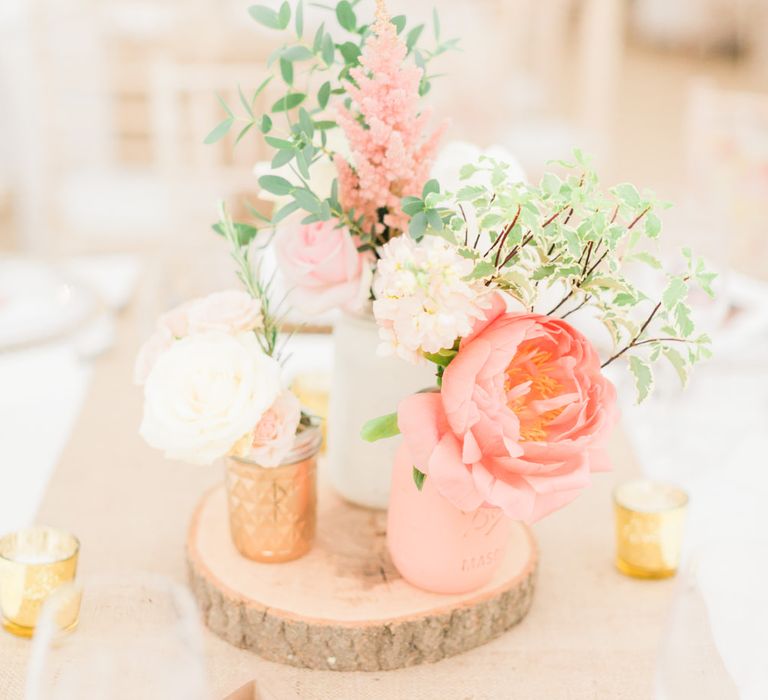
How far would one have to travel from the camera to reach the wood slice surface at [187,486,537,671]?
Answer: 80 centimetres

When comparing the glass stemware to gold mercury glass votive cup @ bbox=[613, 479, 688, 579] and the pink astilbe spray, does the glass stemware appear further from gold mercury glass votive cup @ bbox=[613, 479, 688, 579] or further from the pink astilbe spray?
gold mercury glass votive cup @ bbox=[613, 479, 688, 579]

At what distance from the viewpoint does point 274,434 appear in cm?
76

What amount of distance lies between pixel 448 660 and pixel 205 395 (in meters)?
0.31

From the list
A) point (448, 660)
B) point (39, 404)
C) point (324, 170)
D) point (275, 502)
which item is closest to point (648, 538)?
point (448, 660)

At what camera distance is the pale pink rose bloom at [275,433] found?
29.9 inches

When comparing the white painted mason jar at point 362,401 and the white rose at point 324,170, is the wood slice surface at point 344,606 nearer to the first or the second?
the white painted mason jar at point 362,401

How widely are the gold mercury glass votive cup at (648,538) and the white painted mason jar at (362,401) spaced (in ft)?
0.76

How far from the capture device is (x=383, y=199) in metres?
0.78

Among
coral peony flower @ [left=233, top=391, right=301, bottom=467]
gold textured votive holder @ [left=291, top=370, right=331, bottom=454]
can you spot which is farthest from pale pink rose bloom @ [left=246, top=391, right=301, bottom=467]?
gold textured votive holder @ [left=291, top=370, right=331, bottom=454]

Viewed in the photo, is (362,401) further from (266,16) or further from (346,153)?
(266,16)

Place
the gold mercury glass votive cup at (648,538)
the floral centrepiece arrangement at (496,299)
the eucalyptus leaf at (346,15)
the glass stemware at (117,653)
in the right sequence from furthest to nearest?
the gold mercury glass votive cup at (648,538) → the eucalyptus leaf at (346,15) → the floral centrepiece arrangement at (496,299) → the glass stemware at (117,653)

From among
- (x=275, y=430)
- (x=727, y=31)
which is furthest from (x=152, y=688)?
(x=727, y=31)

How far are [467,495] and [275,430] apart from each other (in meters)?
0.16

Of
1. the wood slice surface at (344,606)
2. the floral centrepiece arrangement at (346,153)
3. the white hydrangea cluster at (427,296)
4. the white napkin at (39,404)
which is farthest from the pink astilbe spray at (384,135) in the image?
the white napkin at (39,404)
